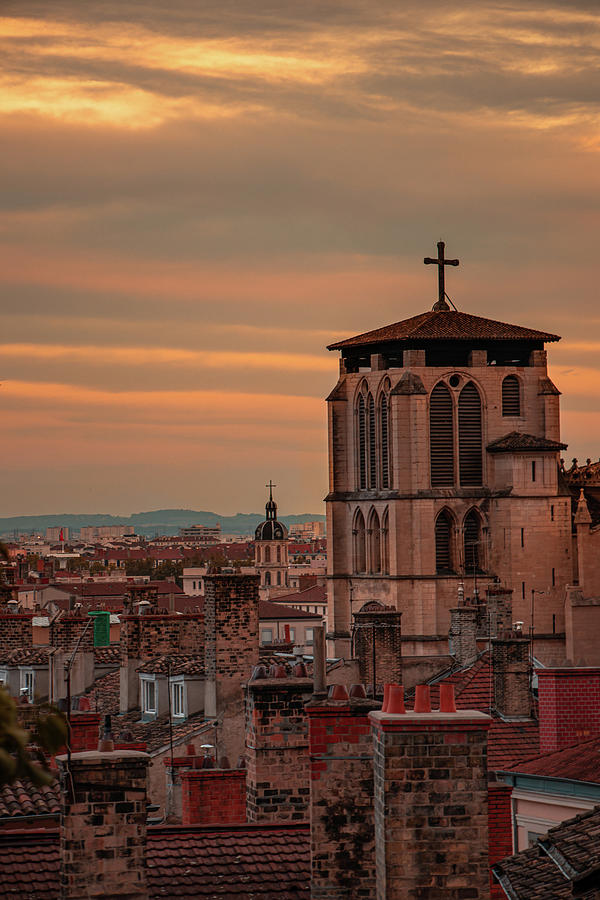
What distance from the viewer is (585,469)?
320ft

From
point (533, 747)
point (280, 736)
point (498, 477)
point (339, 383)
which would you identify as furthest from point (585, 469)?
point (280, 736)

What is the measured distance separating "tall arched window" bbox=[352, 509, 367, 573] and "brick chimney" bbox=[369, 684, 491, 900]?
8275 centimetres

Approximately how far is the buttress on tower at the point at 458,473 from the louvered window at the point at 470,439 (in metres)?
0.05

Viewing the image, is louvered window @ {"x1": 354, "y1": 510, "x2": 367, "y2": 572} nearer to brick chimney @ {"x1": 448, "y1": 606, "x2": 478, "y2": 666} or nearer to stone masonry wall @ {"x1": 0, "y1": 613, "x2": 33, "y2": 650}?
stone masonry wall @ {"x1": 0, "y1": 613, "x2": 33, "y2": 650}

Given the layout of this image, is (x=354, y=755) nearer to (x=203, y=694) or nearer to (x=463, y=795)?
(x=463, y=795)

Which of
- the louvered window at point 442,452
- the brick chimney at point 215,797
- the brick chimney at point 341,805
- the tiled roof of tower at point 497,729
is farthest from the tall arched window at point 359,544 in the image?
the brick chimney at point 341,805

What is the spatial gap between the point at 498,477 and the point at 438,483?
2719mm

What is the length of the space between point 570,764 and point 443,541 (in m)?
71.4

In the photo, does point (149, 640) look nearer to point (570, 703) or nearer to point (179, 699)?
point (179, 699)

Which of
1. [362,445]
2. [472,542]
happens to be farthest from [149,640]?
[362,445]

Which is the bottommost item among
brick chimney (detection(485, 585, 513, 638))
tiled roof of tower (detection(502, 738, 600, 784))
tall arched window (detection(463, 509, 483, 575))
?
tiled roof of tower (detection(502, 738, 600, 784))

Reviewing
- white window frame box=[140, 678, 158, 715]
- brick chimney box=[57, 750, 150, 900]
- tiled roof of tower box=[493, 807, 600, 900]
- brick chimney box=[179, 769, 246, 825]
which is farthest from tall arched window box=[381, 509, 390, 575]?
brick chimney box=[57, 750, 150, 900]

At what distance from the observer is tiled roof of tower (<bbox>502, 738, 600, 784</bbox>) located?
22938 millimetres

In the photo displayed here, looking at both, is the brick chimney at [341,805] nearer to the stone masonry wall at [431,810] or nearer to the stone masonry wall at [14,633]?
the stone masonry wall at [431,810]
